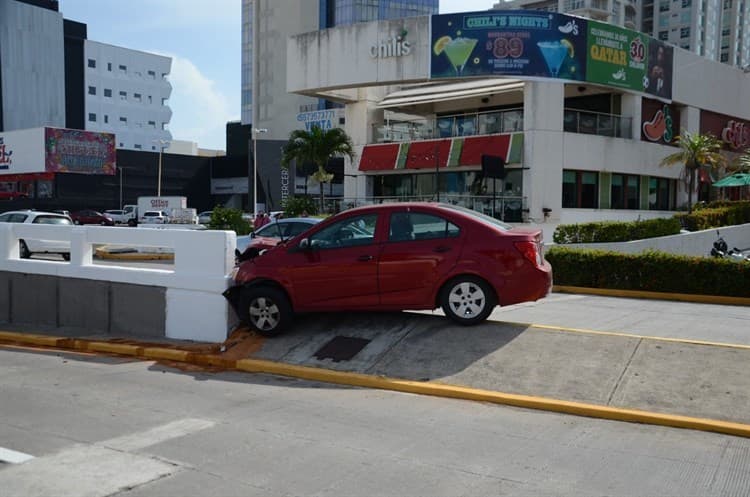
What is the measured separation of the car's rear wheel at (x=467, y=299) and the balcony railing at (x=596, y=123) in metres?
25.8

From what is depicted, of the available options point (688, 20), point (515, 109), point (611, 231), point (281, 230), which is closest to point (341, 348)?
point (281, 230)

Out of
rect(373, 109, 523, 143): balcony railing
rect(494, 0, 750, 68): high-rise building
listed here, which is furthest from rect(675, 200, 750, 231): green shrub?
rect(494, 0, 750, 68): high-rise building

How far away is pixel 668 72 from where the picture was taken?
37531mm

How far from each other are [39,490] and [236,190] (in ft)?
225

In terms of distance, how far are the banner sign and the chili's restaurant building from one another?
0.05 meters

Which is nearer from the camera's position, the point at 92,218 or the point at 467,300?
the point at 467,300

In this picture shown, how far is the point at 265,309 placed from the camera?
31.0 feet

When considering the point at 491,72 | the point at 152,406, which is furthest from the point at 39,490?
the point at 491,72

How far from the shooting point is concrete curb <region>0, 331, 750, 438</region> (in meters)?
6.47

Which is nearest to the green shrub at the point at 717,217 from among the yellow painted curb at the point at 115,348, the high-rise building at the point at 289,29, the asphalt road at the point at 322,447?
the yellow painted curb at the point at 115,348

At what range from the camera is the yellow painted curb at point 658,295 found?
48.9 feet

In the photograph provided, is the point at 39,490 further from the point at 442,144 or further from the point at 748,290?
the point at 442,144

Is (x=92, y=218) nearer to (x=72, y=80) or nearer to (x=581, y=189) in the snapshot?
(x=581, y=189)

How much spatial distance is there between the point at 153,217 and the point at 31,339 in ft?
131
